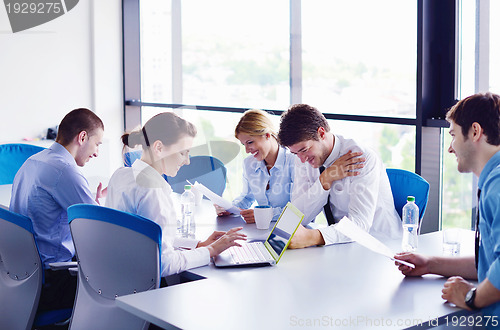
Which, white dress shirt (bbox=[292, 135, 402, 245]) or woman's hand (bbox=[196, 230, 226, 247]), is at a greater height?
white dress shirt (bbox=[292, 135, 402, 245])

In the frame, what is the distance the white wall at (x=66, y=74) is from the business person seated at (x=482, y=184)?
15.8ft

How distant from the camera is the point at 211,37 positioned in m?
6.59

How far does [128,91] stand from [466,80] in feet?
13.3

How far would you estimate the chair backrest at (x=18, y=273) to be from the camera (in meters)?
2.64

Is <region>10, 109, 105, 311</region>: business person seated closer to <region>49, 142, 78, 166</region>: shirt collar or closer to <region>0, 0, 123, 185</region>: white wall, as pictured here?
<region>49, 142, 78, 166</region>: shirt collar

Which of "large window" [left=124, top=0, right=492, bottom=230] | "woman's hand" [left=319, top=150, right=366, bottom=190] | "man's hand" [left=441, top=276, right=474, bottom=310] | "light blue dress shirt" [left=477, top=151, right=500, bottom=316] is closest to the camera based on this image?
"light blue dress shirt" [left=477, top=151, right=500, bottom=316]

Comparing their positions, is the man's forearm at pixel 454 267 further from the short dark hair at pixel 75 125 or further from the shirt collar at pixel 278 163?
the short dark hair at pixel 75 125

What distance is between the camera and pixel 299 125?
2.88 meters

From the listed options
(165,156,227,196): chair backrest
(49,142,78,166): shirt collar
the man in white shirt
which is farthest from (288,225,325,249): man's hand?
(165,156,227,196): chair backrest

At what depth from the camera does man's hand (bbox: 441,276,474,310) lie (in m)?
1.90

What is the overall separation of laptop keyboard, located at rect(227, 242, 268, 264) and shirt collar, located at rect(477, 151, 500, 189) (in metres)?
0.87

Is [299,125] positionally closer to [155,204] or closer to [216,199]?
[216,199]

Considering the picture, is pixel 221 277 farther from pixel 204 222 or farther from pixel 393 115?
pixel 393 115

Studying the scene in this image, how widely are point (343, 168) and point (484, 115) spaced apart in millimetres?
996
